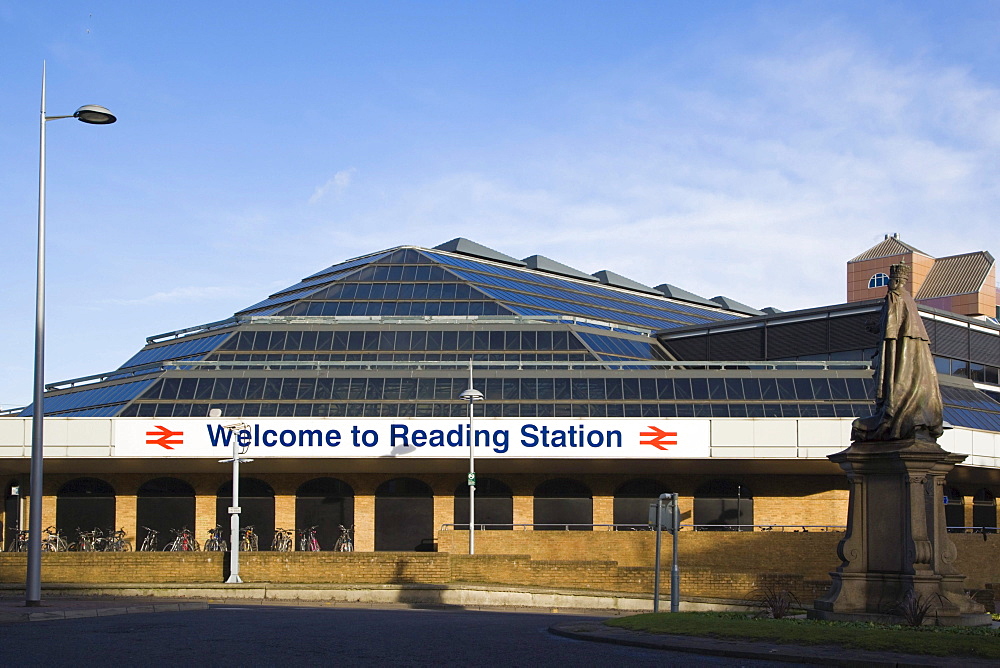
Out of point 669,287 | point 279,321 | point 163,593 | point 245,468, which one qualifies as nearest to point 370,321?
point 279,321

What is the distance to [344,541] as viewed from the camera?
4641cm

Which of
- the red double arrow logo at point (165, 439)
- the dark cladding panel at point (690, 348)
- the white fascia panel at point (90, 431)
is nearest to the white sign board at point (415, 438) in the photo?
the red double arrow logo at point (165, 439)

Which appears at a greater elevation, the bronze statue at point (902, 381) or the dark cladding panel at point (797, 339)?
the dark cladding panel at point (797, 339)

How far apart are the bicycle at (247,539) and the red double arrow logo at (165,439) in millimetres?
4192

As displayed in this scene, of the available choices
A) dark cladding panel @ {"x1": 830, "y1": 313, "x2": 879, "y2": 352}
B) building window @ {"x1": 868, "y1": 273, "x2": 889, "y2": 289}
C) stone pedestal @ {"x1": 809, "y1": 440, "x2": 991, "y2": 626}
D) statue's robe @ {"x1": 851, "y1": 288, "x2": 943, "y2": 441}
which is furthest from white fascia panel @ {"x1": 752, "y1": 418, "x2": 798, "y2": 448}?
building window @ {"x1": 868, "y1": 273, "x2": 889, "y2": 289}

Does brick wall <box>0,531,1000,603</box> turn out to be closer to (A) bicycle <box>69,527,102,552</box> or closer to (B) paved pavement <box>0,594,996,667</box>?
(B) paved pavement <box>0,594,996,667</box>

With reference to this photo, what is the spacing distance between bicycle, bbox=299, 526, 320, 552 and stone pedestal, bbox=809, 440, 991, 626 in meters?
28.0

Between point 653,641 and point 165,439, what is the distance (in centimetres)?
3047

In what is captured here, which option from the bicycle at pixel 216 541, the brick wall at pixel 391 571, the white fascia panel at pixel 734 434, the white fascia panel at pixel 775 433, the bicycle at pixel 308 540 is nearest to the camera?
the brick wall at pixel 391 571

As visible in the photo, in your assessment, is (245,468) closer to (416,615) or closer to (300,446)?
(300,446)

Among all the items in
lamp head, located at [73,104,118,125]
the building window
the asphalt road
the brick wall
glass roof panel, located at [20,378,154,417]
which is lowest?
the brick wall

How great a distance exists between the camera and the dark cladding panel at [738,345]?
5697 cm

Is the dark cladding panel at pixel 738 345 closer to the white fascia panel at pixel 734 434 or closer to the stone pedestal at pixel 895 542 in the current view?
the white fascia panel at pixel 734 434

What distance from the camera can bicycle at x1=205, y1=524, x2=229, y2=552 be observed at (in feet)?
147
